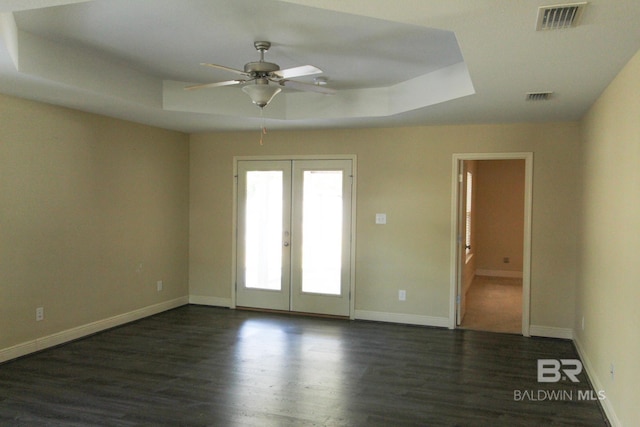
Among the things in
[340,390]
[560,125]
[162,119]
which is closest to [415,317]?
[340,390]

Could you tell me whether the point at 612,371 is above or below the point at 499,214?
below

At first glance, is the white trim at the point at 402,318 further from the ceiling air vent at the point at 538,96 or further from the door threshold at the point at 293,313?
the ceiling air vent at the point at 538,96

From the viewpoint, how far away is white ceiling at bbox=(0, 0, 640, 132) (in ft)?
8.16

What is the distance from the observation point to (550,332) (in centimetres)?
545

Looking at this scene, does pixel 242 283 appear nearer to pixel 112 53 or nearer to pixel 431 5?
pixel 112 53

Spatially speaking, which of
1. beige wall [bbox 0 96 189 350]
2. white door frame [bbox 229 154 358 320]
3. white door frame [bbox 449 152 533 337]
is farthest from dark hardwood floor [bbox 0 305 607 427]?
white door frame [bbox 229 154 358 320]

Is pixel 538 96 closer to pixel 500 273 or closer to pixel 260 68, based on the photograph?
pixel 260 68

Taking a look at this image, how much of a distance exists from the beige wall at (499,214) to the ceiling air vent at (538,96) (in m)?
5.82

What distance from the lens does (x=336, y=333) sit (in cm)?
558

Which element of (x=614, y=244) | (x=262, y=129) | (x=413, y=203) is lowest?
(x=614, y=244)

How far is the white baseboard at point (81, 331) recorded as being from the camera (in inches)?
178

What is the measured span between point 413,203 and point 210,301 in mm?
3145

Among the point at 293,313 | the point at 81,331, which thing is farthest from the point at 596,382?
the point at 81,331

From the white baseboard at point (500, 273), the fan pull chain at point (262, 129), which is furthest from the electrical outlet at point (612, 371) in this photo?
the white baseboard at point (500, 273)
